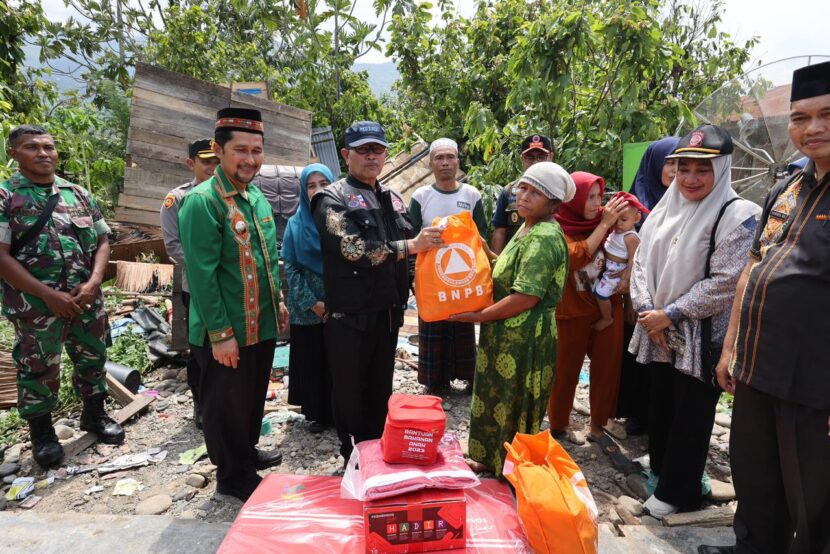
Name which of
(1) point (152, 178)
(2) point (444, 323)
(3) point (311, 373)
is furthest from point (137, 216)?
(2) point (444, 323)

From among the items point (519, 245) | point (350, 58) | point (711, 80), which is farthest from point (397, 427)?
point (350, 58)

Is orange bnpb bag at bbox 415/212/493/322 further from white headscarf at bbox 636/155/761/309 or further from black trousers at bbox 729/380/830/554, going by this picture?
black trousers at bbox 729/380/830/554

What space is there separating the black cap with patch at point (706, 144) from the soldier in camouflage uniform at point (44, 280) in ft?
12.1

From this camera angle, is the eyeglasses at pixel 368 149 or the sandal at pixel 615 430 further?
the sandal at pixel 615 430

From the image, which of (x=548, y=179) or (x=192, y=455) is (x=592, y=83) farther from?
(x=192, y=455)

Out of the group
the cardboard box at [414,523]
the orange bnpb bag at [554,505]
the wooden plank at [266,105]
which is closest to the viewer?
the orange bnpb bag at [554,505]

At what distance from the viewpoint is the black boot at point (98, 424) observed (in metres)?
3.60

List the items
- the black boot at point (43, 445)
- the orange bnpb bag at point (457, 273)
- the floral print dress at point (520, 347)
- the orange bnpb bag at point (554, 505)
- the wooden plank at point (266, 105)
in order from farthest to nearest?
the wooden plank at point (266, 105) → the black boot at point (43, 445) → the orange bnpb bag at point (457, 273) → the floral print dress at point (520, 347) → the orange bnpb bag at point (554, 505)

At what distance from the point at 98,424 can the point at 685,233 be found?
13.3 ft

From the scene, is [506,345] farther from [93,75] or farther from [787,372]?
[93,75]

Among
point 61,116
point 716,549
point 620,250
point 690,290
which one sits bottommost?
point 716,549

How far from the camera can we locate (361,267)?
2.72m

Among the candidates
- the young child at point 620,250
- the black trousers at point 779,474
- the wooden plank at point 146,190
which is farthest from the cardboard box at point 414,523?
the wooden plank at point 146,190

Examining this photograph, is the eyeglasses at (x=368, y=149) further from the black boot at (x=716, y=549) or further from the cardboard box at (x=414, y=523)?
the black boot at (x=716, y=549)
